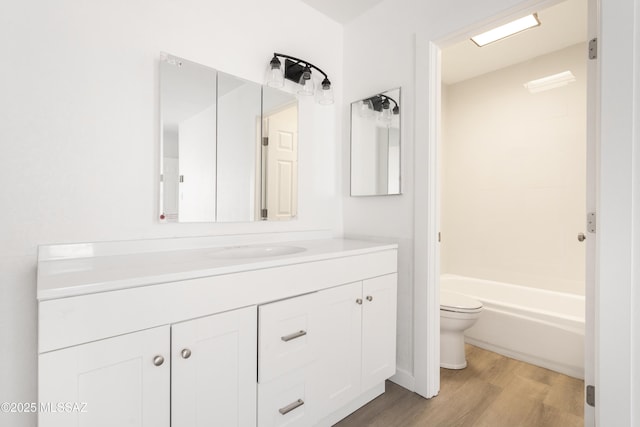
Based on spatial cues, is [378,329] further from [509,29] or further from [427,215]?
[509,29]

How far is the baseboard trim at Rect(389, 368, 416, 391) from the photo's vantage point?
178 centimetres

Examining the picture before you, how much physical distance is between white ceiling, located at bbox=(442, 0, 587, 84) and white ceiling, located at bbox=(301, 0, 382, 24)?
89cm

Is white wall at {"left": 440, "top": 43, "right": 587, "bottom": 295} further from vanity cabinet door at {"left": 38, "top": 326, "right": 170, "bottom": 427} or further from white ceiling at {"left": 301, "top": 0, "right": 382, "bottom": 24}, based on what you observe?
vanity cabinet door at {"left": 38, "top": 326, "right": 170, "bottom": 427}

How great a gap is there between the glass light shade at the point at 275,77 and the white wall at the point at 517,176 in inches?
87.8

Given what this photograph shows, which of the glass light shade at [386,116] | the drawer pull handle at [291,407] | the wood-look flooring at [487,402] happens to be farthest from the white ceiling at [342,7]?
the wood-look flooring at [487,402]

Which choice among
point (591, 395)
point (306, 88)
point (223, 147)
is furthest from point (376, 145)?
point (591, 395)

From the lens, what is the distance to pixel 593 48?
4.18 ft

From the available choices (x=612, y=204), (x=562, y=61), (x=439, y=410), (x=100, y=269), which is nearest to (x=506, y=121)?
(x=562, y=61)

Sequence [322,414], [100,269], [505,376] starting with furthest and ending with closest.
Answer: [505,376], [322,414], [100,269]

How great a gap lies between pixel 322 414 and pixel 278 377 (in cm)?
36

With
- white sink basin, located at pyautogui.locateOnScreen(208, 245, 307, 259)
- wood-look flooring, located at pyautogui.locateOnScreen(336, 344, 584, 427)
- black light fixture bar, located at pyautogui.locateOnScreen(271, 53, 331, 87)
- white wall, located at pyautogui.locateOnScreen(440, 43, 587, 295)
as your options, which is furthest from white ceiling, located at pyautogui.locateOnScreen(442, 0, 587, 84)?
wood-look flooring, located at pyautogui.locateOnScreen(336, 344, 584, 427)

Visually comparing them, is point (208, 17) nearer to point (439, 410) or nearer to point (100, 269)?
point (100, 269)

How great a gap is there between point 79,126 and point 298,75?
119 cm

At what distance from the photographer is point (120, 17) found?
50.9 inches
